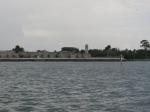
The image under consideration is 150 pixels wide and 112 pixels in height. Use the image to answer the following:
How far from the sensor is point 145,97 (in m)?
38.1

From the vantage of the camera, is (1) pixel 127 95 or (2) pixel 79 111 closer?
(2) pixel 79 111

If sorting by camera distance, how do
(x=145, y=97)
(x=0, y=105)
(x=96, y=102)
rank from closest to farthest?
1. (x=0, y=105)
2. (x=96, y=102)
3. (x=145, y=97)

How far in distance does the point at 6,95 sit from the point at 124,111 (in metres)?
11.8

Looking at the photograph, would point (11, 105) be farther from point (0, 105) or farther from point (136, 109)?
point (136, 109)

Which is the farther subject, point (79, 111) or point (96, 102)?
point (96, 102)

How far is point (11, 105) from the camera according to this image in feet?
106

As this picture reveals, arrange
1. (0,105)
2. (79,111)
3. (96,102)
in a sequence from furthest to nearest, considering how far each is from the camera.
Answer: (96,102) → (0,105) → (79,111)

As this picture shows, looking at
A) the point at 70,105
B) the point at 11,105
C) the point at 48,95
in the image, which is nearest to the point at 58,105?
the point at 70,105

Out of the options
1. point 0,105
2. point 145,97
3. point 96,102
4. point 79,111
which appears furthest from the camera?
point 145,97

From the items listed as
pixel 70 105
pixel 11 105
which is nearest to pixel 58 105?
pixel 70 105

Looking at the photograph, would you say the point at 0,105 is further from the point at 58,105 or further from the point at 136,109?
the point at 136,109

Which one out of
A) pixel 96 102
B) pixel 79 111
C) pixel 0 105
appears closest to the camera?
pixel 79 111

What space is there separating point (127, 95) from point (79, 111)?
11074 millimetres

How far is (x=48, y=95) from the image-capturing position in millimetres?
39844
